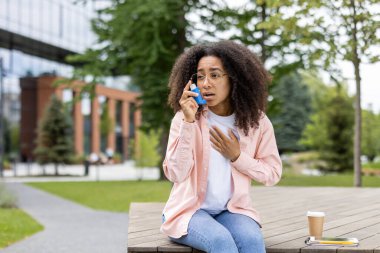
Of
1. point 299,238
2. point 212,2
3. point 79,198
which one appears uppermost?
point 212,2

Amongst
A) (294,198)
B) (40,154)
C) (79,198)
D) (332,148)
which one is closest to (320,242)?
(294,198)

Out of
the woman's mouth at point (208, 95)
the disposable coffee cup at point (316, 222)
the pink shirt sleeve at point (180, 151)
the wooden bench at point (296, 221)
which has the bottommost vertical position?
the wooden bench at point (296, 221)

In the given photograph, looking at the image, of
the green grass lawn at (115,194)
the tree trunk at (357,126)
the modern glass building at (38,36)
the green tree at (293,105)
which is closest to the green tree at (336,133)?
the green tree at (293,105)

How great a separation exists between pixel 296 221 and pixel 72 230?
567cm

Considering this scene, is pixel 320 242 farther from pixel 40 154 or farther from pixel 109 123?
pixel 109 123

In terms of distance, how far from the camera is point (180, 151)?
3832 mm

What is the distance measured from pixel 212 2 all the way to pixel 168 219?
18.4 metres

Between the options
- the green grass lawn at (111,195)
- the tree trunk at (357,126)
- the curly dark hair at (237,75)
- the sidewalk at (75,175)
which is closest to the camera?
the curly dark hair at (237,75)

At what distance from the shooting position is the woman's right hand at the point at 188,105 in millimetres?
3762

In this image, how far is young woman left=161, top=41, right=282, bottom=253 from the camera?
395cm

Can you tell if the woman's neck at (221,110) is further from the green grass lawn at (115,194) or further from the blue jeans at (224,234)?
the green grass lawn at (115,194)

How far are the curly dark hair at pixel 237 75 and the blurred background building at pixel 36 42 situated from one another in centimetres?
3783

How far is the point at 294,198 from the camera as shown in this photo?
28.1 feet

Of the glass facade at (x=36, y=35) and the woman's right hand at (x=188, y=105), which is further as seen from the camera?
the glass facade at (x=36, y=35)
